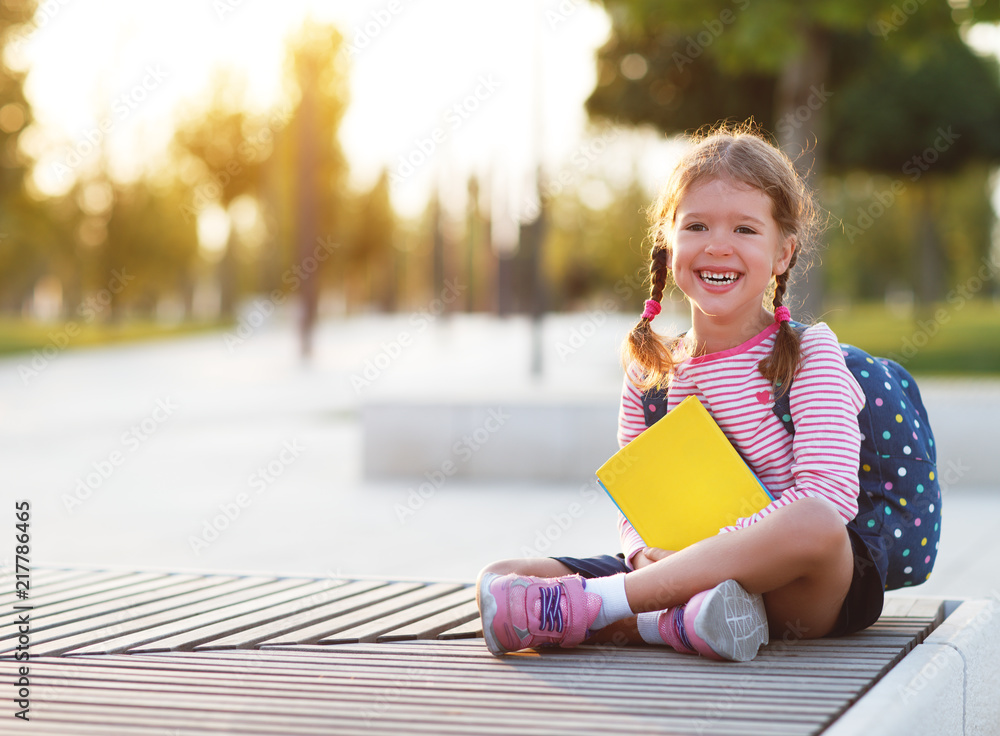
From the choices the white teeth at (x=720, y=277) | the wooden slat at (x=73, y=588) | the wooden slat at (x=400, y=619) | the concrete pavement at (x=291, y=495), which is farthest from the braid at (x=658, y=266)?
the concrete pavement at (x=291, y=495)

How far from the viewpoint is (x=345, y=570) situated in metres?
5.68

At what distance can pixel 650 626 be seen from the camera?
9.57 feet

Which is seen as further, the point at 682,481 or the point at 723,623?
the point at 682,481

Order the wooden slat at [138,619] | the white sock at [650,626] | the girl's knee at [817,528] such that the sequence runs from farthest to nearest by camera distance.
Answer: the wooden slat at [138,619], the white sock at [650,626], the girl's knee at [817,528]

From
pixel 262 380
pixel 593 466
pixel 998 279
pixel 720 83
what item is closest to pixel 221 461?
pixel 593 466

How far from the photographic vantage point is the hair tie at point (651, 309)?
122 inches

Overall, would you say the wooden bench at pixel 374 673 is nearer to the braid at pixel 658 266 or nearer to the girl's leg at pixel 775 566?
the girl's leg at pixel 775 566

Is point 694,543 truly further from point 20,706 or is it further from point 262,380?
point 262,380

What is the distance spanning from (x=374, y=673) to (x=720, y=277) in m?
1.31

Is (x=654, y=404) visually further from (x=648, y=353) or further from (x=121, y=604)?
(x=121, y=604)

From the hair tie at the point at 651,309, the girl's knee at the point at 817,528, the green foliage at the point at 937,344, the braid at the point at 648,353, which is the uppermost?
the green foliage at the point at 937,344

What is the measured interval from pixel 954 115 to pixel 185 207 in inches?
1182

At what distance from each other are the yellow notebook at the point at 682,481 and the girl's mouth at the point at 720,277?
0.30m

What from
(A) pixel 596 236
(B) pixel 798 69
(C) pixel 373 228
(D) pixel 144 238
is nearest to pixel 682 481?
(B) pixel 798 69
